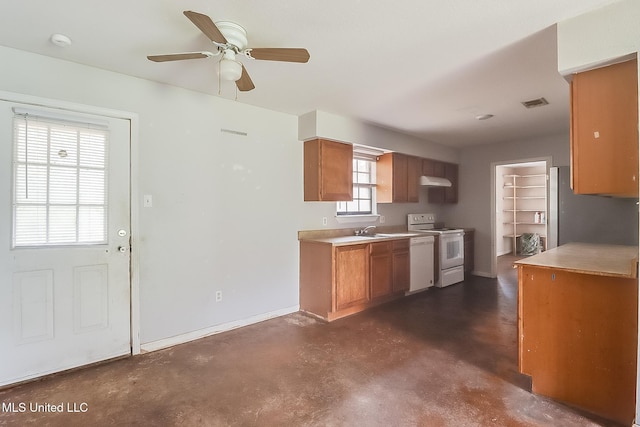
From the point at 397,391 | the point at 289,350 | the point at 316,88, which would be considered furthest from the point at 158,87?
the point at 397,391

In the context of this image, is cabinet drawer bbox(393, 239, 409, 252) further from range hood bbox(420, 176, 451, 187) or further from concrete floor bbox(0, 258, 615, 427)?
range hood bbox(420, 176, 451, 187)

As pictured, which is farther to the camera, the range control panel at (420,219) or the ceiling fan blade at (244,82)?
the range control panel at (420,219)

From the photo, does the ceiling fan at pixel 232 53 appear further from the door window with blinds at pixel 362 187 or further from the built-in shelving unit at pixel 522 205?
the built-in shelving unit at pixel 522 205

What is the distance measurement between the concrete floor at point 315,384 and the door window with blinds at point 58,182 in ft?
3.65

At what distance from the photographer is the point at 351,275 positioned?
3748 millimetres

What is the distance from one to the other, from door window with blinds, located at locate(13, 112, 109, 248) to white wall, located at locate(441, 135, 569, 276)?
18.8ft

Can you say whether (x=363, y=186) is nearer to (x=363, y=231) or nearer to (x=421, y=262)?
(x=363, y=231)

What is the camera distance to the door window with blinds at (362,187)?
4664 mm

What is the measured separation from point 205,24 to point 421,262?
4116 millimetres

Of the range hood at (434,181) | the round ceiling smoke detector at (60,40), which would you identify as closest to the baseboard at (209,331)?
the round ceiling smoke detector at (60,40)

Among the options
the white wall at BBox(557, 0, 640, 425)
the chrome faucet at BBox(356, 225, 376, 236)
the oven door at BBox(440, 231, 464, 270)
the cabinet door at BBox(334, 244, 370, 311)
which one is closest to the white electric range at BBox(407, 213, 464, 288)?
the oven door at BBox(440, 231, 464, 270)

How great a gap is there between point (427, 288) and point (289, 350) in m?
2.83

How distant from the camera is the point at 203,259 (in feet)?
10.4

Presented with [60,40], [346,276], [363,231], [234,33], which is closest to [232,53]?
[234,33]
